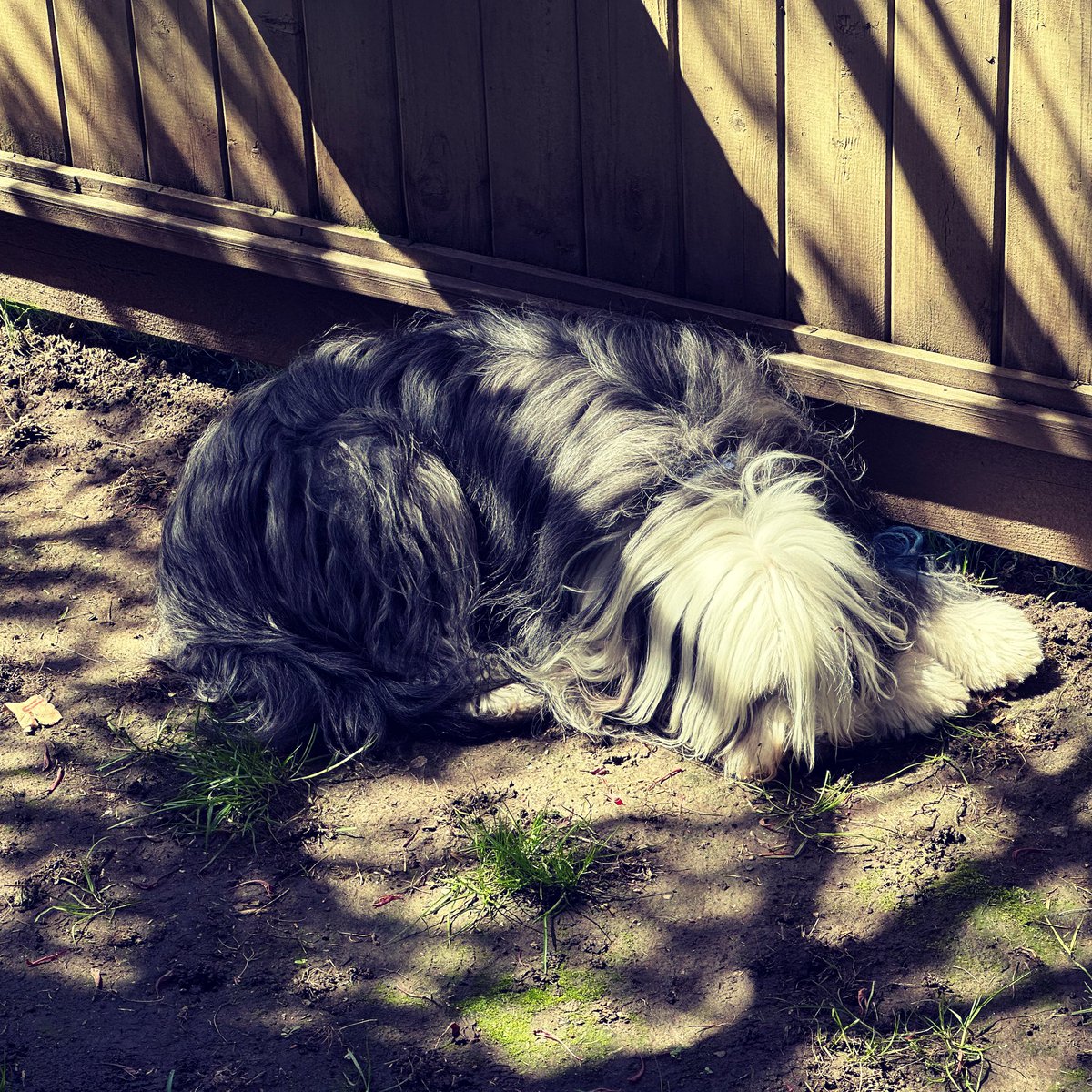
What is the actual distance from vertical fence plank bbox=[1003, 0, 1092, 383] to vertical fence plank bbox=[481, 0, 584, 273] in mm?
1291

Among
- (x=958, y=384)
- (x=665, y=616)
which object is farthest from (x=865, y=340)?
(x=665, y=616)

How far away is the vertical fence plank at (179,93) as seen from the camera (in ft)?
16.2

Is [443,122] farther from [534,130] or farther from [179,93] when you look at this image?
[179,93]

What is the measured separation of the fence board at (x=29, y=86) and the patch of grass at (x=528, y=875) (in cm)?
344

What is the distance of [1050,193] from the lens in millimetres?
3486

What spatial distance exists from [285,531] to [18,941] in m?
1.20

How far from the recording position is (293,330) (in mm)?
5109

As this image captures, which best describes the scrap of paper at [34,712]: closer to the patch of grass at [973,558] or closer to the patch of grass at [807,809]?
the patch of grass at [807,809]

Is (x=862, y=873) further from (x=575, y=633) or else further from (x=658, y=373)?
(x=658, y=373)

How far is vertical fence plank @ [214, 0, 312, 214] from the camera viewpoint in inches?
186

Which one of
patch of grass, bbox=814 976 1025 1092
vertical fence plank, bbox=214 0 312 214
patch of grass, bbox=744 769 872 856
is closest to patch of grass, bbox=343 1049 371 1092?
patch of grass, bbox=814 976 1025 1092

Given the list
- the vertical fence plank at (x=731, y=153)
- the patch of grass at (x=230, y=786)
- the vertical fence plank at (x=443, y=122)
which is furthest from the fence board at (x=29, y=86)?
the patch of grass at (x=230, y=786)

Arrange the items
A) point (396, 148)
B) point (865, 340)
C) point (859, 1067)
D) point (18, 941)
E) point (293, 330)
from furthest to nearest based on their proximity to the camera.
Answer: point (293, 330) → point (396, 148) → point (865, 340) → point (18, 941) → point (859, 1067)

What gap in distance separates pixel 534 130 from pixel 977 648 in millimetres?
1957
